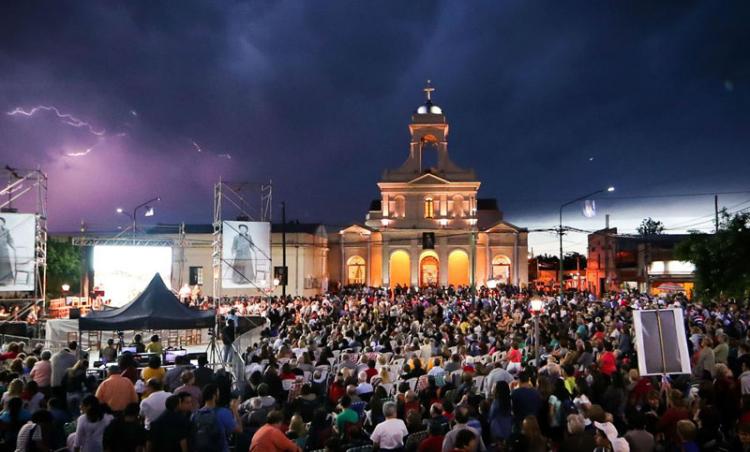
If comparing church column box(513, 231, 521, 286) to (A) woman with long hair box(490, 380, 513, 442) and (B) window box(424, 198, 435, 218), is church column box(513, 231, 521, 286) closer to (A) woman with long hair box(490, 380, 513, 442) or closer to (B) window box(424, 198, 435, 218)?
(B) window box(424, 198, 435, 218)

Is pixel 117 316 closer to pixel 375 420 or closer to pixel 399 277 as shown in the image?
pixel 375 420

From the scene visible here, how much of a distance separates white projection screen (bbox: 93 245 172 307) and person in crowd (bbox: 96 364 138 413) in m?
23.2

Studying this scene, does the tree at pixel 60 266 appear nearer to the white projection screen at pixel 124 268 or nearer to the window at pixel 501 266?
the white projection screen at pixel 124 268

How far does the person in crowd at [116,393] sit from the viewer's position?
7.72 meters

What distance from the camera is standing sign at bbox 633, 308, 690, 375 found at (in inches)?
307

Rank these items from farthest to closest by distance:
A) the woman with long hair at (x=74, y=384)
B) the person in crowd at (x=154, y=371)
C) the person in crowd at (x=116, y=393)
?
the woman with long hair at (x=74, y=384), the person in crowd at (x=154, y=371), the person in crowd at (x=116, y=393)

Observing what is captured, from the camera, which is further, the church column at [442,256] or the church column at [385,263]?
the church column at [385,263]

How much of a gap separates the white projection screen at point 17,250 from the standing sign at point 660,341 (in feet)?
68.9

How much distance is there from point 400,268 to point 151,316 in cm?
4061

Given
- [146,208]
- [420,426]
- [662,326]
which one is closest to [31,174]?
[146,208]

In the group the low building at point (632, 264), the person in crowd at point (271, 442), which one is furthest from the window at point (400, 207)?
the person in crowd at point (271, 442)

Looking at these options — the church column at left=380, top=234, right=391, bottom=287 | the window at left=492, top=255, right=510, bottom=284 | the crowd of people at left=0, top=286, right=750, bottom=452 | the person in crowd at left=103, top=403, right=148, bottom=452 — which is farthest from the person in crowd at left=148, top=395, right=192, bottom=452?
the window at left=492, top=255, right=510, bottom=284

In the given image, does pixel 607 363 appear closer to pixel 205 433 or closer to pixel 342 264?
pixel 205 433

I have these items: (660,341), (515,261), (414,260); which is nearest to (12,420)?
(660,341)
